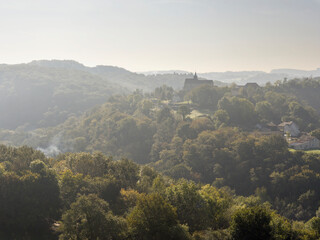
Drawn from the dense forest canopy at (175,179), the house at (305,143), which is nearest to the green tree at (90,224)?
the dense forest canopy at (175,179)

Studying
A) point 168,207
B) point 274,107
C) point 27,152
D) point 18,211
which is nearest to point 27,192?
point 18,211

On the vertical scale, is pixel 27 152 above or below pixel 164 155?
above

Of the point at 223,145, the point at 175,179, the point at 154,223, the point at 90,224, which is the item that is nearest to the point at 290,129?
the point at 223,145

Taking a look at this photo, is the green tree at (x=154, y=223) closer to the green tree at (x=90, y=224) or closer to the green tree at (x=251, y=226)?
the green tree at (x=90, y=224)

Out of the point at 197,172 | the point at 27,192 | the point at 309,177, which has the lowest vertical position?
the point at 197,172

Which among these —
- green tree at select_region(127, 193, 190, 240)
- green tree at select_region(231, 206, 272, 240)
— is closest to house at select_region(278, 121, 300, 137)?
green tree at select_region(231, 206, 272, 240)

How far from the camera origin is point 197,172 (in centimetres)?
12581

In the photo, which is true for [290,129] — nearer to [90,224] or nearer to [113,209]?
[113,209]

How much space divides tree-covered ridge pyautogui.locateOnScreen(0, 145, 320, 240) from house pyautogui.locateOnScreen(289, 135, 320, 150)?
74473mm

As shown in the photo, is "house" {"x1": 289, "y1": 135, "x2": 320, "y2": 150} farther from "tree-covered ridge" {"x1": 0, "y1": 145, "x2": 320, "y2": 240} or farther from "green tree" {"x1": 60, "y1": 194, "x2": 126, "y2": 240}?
"green tree" {"x1": 60, "y1": 194, "x2": 126, "y2": 240}

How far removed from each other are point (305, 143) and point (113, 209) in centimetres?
10403

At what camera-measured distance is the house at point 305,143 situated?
125688 millimetres

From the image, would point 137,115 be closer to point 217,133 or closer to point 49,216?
point 217,133

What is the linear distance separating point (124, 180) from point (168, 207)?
20.3 meters
